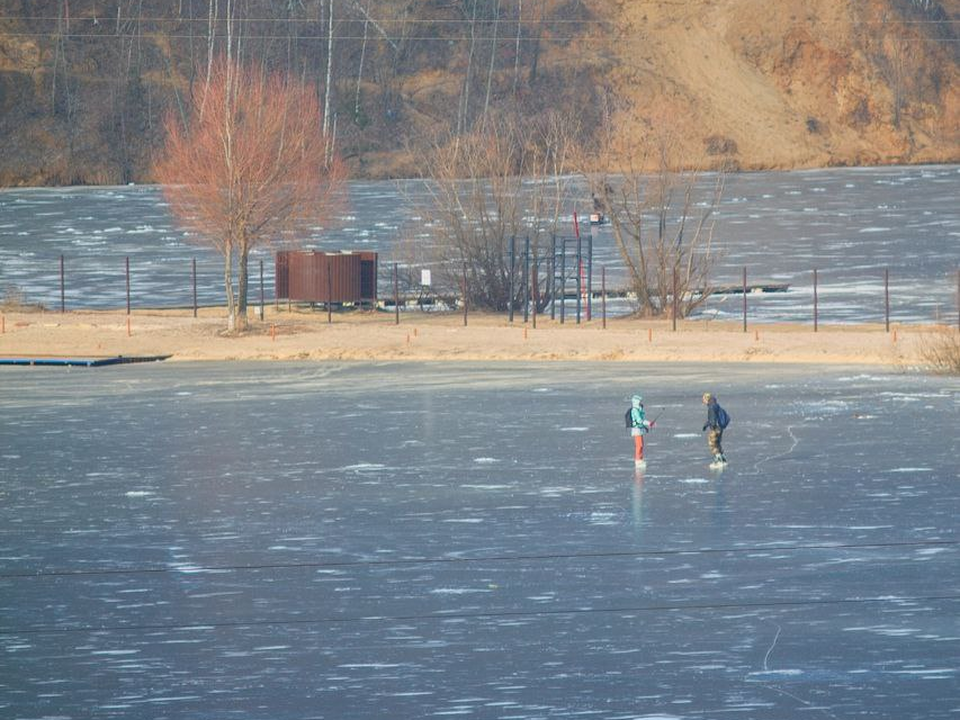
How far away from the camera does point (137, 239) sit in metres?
78.2

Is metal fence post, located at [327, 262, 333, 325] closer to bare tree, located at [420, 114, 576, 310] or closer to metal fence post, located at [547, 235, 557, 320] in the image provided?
bare tree, located at [420, 114, 576, 310]

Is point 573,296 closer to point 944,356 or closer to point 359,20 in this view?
point 944,356

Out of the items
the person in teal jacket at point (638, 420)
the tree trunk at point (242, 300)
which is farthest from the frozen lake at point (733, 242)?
the person in teal jacket at point (638, 420)

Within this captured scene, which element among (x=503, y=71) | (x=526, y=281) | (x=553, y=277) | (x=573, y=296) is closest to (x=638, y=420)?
(x=526, y=281)

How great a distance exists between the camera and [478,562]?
51.0ft

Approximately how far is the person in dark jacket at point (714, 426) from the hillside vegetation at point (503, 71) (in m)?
95.7

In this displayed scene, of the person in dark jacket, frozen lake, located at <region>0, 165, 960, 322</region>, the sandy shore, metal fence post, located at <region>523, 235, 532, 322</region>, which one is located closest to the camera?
the person in dark jacket

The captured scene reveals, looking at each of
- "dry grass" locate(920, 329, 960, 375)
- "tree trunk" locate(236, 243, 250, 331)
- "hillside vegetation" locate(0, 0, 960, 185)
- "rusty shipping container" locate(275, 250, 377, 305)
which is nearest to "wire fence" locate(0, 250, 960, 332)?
"rusty shipping container" locate(275, 250, 377, 305)

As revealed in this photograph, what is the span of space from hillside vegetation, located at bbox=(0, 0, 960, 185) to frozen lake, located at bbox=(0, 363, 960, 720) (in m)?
92.3

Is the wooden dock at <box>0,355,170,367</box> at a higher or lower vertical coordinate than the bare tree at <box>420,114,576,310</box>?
lower

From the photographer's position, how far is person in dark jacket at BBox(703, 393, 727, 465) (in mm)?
19906

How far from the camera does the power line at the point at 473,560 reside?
49.9 feet

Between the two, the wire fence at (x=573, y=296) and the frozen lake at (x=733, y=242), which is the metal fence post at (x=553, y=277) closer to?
the wire fence at (x=573, y=296)

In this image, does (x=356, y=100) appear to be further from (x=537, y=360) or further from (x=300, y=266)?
(x=537, y=360)
